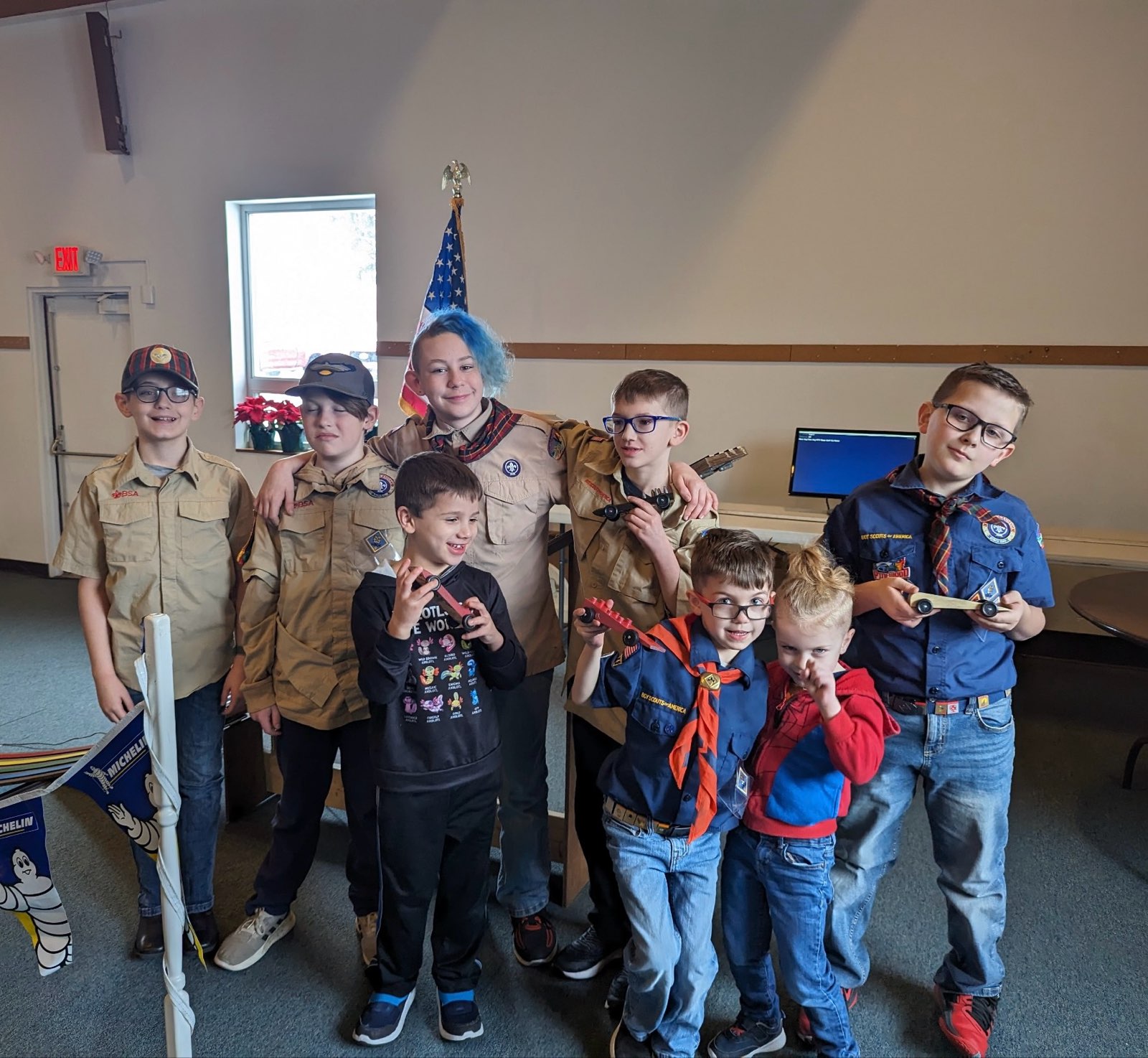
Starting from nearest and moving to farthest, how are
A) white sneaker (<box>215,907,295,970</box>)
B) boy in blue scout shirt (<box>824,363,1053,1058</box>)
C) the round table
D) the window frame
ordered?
boy in blue scout shirt (<box>824,363,1053,1058</box>) < white sneaker (<box>215,907,295,970</box>) < the round table < the window frame

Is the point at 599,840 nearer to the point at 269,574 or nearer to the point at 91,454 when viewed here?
the point at 269,574

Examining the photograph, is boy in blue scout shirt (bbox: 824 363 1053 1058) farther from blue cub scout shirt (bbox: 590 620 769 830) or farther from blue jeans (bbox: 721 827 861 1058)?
blue cub scout shirt (bbox: 590 620 769 830)

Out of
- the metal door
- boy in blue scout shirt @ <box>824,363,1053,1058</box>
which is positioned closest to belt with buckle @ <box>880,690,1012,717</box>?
boy in blue scout shirt @ <box>824,363,1053,1058</box>

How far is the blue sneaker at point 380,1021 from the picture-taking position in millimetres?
1661

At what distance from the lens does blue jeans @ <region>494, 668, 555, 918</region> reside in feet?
6.23

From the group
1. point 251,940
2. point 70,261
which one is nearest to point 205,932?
point 251,940

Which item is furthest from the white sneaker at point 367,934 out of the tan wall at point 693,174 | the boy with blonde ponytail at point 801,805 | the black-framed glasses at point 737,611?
the tan wall at point 693,174

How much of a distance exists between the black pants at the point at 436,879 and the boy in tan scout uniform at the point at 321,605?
26 centimetres

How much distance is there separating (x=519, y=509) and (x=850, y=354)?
2935 mm

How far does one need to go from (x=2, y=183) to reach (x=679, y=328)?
5027 mm

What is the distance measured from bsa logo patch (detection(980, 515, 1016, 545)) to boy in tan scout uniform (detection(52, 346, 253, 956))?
1685 millimetres

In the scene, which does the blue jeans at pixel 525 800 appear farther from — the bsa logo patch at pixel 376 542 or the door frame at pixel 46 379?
the door frame at pixel 46 379

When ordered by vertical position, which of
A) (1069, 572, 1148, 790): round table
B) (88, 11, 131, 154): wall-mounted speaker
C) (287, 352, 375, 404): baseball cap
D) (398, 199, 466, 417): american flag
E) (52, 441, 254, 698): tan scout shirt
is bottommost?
(1069, 572, 1148, 790): round table

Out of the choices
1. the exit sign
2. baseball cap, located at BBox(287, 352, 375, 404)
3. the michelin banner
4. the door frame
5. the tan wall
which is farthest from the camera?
the door frame
